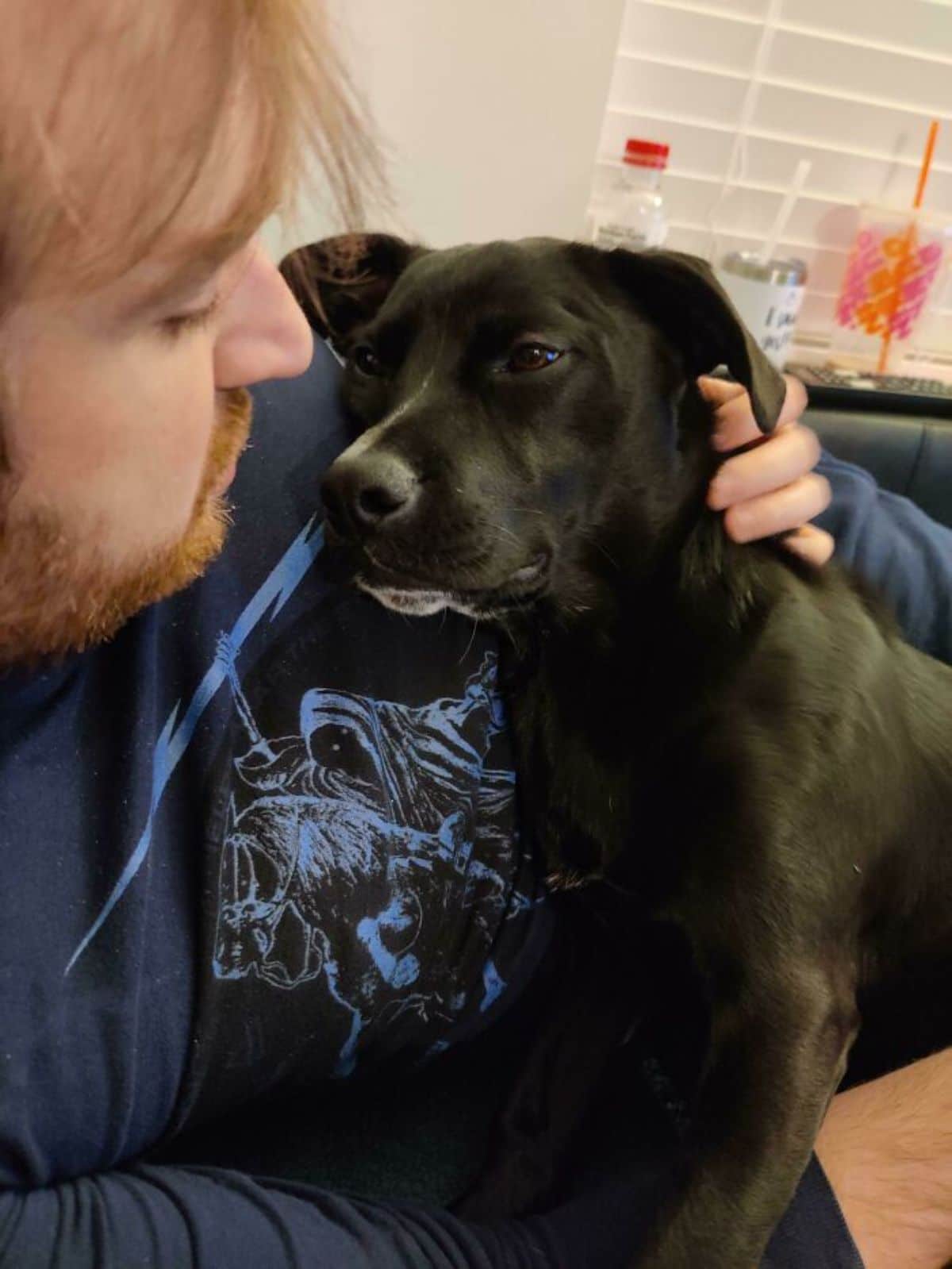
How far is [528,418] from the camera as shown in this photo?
3.18ft

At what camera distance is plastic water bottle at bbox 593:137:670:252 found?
1.93 meters

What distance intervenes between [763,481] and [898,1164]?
0.65 meters

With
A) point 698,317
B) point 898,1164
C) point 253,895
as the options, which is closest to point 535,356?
point 698,317

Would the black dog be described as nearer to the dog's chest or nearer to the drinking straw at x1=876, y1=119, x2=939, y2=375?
the dog's chest

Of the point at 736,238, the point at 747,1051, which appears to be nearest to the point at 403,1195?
the point at 747,1051

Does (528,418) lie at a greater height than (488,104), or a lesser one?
lesser

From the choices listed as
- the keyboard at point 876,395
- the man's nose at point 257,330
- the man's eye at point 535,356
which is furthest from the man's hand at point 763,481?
the keyboard at point 876,395

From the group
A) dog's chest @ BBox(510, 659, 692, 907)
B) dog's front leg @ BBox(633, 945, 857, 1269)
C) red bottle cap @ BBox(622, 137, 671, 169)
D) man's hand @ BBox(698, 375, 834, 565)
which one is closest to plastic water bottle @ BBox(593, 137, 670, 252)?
red bottle cap @ BBox(622, 137, 671, 169)

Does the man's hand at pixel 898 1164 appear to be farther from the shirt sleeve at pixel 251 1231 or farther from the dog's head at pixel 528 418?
the dog's head at pixel 528 418

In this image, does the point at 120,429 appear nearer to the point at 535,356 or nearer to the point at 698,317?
the point at 535,356

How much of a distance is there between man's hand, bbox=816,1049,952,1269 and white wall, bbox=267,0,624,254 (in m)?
1.42

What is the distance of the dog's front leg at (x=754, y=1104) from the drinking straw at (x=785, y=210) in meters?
1.62

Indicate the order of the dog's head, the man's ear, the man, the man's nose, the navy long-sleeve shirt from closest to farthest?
the man, the navy long-sleeve shirt, the man's nose, the dog's head, the man's ear

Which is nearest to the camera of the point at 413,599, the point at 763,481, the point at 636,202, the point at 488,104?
the point at 413,599
